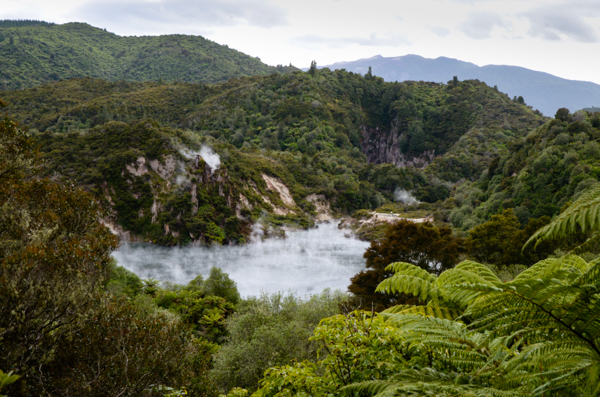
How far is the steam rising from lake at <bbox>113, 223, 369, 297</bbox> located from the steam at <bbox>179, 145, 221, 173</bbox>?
14.0m

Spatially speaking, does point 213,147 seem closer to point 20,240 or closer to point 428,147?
point 20,240

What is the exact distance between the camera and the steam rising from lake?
39.3 m

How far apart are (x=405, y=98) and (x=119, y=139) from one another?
10360cm

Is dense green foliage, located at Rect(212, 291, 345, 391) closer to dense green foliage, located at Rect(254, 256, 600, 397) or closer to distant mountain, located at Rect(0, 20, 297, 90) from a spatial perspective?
dense green foliage, located at Rect(254, 256, 600, 397)

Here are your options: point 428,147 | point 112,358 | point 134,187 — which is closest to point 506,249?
point 112,358

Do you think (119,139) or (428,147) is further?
(428,147)

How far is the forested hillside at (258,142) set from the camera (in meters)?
52.3

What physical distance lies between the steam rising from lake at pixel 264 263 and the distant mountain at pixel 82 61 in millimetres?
114458

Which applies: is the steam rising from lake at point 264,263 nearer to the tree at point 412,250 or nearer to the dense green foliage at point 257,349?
the dense green foliage at point 257,349

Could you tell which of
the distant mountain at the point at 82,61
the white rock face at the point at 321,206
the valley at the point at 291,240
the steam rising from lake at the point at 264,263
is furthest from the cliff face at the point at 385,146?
the steam rising from lake at the point at 264,263

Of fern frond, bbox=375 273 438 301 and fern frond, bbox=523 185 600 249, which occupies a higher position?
fern frond, bbox=523 185 600 249

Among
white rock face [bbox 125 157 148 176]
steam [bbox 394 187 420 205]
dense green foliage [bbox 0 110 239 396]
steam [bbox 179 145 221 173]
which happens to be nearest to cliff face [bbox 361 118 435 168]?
steam [bbox 394 187 420 205]

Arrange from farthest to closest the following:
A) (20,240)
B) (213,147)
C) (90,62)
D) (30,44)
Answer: (90,62)
(30,44)
(213,147)
(20,240)

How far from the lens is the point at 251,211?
56656 millimetres
